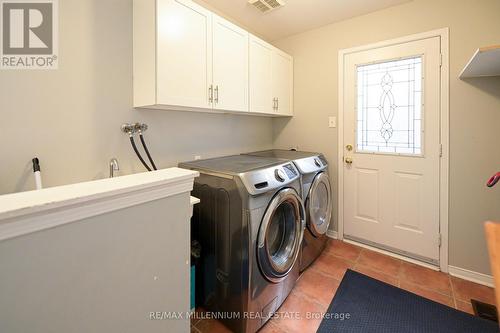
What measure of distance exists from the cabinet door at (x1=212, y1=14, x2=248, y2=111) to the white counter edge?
3.52ft

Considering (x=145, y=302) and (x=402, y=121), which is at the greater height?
(x=402, y=121)

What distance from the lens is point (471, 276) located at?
197cm

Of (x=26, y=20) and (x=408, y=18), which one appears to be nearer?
(x=26, y=20)

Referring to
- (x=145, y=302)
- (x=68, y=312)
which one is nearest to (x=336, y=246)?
(x=145, y=302)

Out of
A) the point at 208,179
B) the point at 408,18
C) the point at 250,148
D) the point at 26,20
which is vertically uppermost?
the point at 408,18

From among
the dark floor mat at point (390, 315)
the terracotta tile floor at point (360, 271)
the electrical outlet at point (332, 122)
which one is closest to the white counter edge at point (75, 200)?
the terracotta tile floor at point (360, 271)

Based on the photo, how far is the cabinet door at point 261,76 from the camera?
220 centimetres

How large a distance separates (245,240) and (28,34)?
1680 millimetres

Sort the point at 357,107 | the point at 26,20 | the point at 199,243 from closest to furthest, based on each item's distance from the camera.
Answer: the point at 26,20 → the point at 199,243 → the point at 357,107

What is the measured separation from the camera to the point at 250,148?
109 inches

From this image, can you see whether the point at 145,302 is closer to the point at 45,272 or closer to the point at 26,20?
the point at 45,272

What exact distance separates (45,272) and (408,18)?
2960 mm

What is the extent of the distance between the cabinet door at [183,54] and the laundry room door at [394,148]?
5.04 ft

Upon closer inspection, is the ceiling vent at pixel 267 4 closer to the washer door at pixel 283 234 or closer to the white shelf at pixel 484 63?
the white shelf at pixel 484 63
